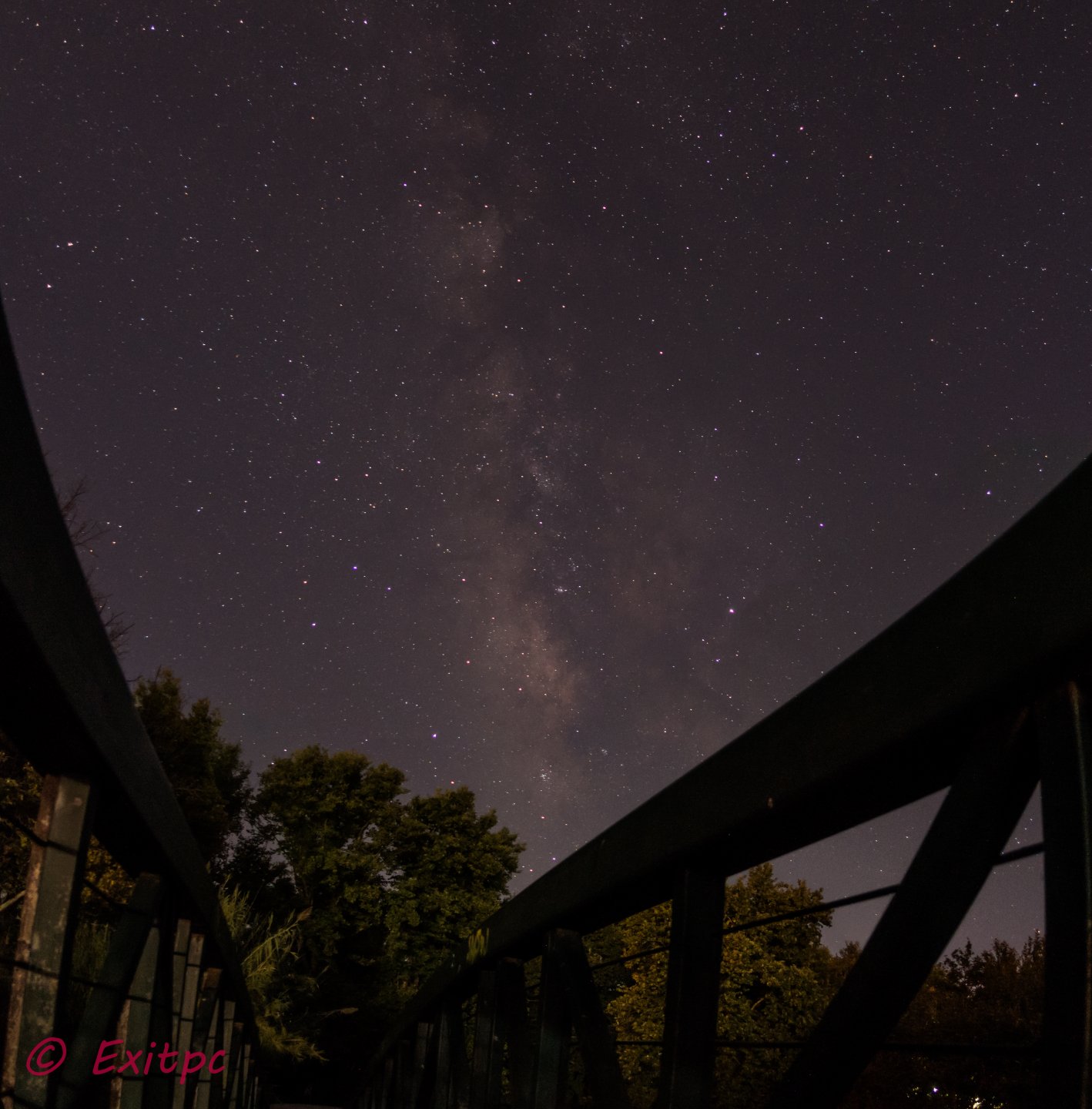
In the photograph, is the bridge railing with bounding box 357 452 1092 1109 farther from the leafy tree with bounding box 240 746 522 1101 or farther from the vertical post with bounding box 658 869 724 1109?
the leafy tree with bounding box 240 746 522 1101

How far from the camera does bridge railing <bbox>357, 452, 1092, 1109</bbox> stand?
791 millimetres

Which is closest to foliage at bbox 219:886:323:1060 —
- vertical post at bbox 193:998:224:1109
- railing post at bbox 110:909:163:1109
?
vertical post at bbox 193:998:224:1109

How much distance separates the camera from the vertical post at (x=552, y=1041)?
207 cm

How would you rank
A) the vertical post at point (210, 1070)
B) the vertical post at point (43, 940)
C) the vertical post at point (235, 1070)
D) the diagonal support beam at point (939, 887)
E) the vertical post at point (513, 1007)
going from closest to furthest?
the diagonal support beam at point (939, 887), the vertical post at point (43, 940), the vertical post at point (513, 1007), the vertical post at point (210, 1070), the vertical post at point (235, 1070)

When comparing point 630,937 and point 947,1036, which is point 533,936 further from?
point 630,937

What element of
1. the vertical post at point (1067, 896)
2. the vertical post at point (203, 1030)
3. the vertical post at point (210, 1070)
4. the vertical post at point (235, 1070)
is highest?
the vertical post at point (1067, 896)

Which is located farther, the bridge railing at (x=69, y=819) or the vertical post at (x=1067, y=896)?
the bridge railing at (x=69, y=819)

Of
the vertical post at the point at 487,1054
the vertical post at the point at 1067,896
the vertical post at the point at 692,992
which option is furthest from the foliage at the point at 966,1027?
the vertical post at the point at 1067,896

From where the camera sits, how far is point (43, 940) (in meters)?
1.49

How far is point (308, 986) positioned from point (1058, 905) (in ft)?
90.8
